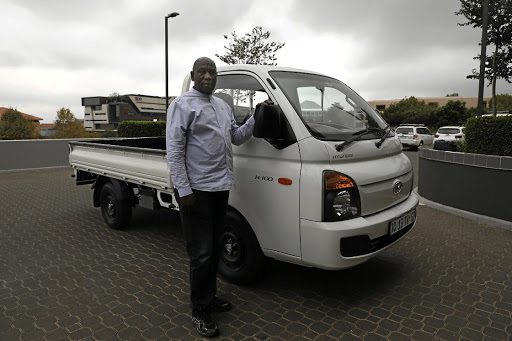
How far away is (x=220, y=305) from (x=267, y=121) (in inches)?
63.8

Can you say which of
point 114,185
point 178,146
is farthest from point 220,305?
point 114,185

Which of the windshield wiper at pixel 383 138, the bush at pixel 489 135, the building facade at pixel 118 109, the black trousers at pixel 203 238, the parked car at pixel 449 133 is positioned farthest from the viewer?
the building facade at pixel 118 109

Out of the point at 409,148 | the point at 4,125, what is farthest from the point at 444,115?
the point at 4,125

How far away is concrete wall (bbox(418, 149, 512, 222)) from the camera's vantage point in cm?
570

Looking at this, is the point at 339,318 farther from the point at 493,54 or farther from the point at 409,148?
the point at 409,148

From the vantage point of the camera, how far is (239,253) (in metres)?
3.58

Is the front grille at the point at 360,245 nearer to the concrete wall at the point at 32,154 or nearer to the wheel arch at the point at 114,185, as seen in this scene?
the wheel arch at the point at 114,185

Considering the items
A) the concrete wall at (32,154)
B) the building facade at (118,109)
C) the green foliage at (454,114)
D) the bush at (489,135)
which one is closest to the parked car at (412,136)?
the bush at (489,135)

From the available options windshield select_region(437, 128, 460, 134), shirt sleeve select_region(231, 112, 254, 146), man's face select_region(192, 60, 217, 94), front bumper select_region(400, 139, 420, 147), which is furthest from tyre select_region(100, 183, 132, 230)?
windshield select_region(437, 128, 460, 134)

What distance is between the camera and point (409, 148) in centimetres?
2294

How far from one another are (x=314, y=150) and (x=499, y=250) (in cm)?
339

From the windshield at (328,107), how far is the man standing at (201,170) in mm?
808

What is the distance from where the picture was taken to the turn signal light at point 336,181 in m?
2.96

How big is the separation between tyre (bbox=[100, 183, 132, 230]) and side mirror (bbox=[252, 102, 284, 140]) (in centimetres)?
304
